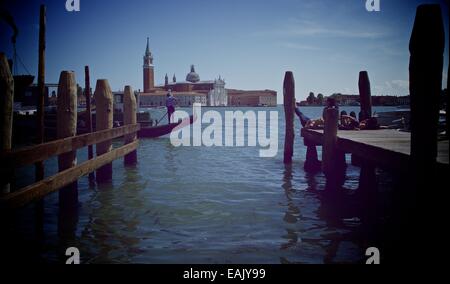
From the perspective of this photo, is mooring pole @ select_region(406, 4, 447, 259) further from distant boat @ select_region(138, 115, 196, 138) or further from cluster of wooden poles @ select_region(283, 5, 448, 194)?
distant boat @ select_region(138, 115, 196, 138)

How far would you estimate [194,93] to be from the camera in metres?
139

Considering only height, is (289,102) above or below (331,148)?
above

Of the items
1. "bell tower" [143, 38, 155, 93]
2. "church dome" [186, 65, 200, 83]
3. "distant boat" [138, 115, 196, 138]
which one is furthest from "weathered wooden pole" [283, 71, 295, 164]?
"church dome" [186, 65, 200, 83]

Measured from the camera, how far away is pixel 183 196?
7.93 m

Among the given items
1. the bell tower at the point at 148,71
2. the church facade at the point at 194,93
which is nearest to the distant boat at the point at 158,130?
the church facade at the point at 194,93

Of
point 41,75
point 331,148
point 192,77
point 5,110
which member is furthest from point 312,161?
point 192,77

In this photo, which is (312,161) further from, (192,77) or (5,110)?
(192,77)

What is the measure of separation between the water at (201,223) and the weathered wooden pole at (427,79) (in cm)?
153

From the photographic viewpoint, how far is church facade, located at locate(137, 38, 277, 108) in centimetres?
13662

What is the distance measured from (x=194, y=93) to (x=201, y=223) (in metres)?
135

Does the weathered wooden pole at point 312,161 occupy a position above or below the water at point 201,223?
above

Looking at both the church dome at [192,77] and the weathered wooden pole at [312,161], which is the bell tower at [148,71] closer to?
the church dome at [192,77]

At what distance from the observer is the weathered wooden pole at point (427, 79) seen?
3.90 m

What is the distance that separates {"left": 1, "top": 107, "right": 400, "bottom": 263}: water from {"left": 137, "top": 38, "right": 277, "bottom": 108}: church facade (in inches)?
4274
